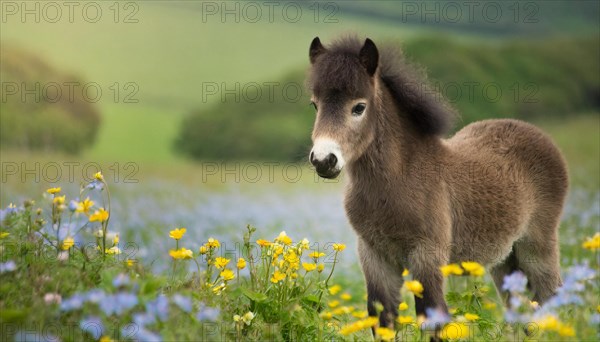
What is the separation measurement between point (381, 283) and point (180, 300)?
6.11 ft

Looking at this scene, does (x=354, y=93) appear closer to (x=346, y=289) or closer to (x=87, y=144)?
(x=346, y=289)

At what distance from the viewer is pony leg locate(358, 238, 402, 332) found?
14.9 feet

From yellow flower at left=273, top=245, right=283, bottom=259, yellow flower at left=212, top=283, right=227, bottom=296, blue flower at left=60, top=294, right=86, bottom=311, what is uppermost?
yellow flower at left=273, top=245, right=283, bottom=259

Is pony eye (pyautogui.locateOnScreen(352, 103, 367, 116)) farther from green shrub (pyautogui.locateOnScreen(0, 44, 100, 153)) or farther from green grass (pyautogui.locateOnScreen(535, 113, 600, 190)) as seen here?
green shrub (pyautogui.locateOnScreen(0, 44, 100, 153))

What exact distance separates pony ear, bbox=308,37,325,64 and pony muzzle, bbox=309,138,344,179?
2.75ft

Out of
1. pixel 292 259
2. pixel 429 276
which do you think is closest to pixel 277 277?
pixel 292 259

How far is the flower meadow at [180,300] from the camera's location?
3.05m

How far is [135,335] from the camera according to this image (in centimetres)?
313

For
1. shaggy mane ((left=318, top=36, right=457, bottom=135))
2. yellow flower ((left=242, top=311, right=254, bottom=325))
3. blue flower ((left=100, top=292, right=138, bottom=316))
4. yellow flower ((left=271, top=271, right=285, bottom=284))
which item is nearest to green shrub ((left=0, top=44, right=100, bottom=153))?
shaggy mane ((left=318, top=36, right=457, bottom=135))

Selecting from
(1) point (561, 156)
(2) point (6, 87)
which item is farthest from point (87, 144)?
(1) point (561, 156)

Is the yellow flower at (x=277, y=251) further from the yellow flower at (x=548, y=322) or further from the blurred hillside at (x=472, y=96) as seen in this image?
the blurred hillside at (x=472, y=96)

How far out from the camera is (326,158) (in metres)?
3.86

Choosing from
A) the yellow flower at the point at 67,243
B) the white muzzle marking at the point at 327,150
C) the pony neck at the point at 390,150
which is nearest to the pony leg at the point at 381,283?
the pony neck at the point at 390,150

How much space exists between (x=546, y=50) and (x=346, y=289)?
2535 centimetres
